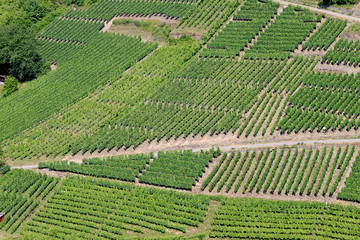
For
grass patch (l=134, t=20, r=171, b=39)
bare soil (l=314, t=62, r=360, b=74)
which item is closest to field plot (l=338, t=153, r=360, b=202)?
bare soil (l=314, t=62, r=360, b=74)

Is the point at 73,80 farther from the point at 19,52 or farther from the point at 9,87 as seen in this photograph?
the point at 19,52

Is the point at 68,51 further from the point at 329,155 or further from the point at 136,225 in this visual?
the point at 329,155

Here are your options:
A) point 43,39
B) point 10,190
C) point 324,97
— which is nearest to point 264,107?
point 324,97

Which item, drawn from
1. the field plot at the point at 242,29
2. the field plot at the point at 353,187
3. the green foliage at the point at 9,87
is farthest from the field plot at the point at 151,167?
the green foliage at the point at 9,87

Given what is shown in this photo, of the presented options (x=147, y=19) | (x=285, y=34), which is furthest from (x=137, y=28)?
A: (x=285, y=34)

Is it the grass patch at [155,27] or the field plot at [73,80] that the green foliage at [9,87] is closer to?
the field plot at [73,80]

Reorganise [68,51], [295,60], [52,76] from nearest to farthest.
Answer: [295,60], [52,76], [68,51]
